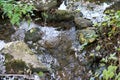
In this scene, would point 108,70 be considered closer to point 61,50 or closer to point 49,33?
Result: point 61,50

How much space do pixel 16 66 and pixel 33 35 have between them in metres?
1.36

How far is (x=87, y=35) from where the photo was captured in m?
5.26

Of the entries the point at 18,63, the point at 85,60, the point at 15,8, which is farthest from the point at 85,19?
the point at 15,8

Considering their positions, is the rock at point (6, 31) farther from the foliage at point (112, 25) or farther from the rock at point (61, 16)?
the foliage at point (112, 25)

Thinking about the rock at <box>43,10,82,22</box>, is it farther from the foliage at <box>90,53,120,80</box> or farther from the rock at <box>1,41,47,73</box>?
the foliage at <box>90,53,120,80</box>

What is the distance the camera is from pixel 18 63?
14.6 feet

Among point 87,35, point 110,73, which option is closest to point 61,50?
point 87,35

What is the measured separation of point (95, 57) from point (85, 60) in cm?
22

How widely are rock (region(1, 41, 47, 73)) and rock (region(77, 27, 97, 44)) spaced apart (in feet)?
3.41

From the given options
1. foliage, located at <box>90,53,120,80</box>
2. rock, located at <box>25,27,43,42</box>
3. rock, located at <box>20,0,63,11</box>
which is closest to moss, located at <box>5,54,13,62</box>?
rock, located at <box>25,27,43,42</box>

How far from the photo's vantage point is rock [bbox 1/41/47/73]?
4477mm

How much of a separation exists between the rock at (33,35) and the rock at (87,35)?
855mm

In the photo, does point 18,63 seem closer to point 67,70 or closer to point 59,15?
point 67,70

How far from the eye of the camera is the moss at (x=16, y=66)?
4414mm
